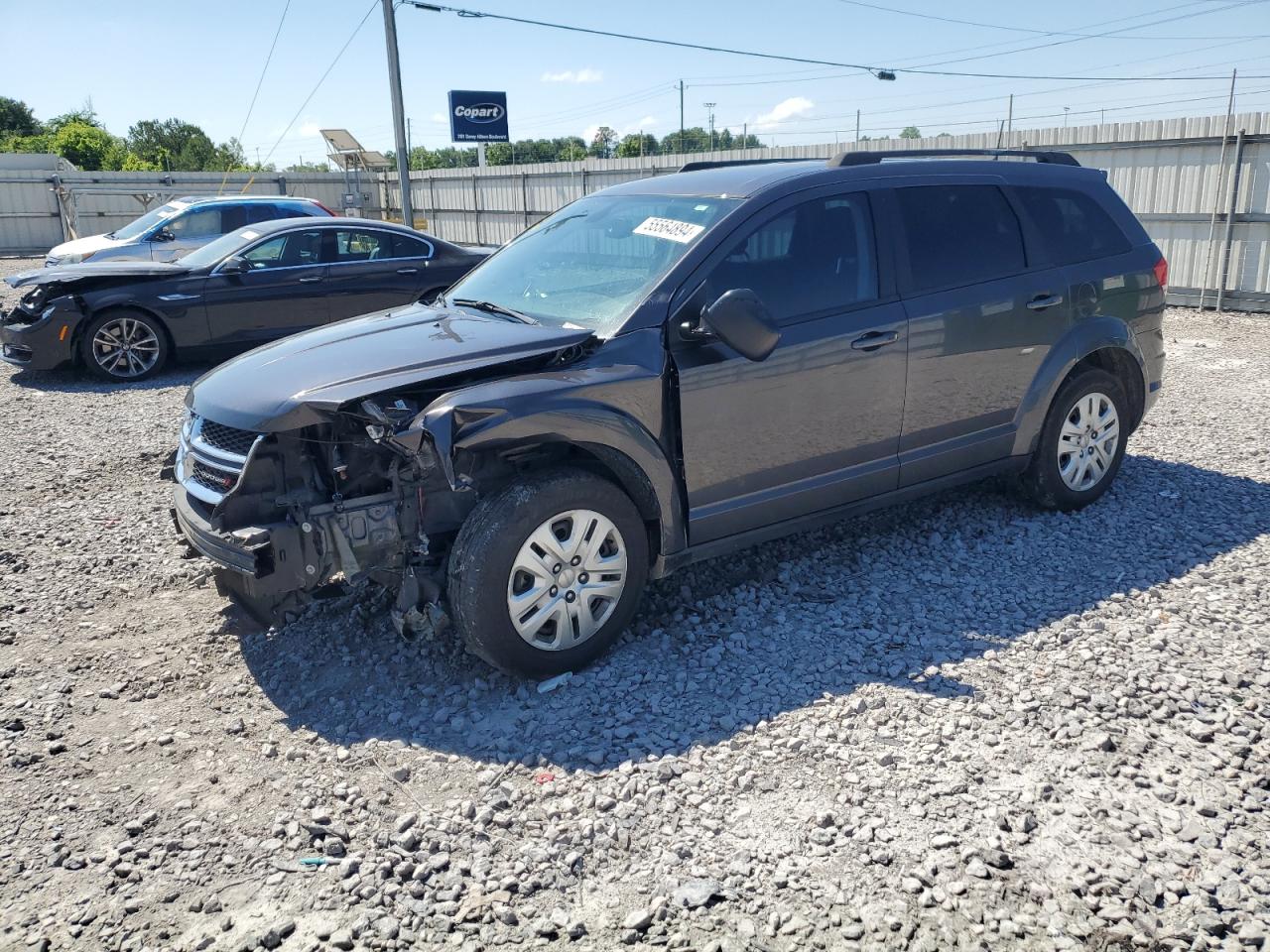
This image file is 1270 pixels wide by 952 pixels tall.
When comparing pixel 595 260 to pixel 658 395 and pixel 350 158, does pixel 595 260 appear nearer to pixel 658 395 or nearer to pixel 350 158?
pixel 658 395

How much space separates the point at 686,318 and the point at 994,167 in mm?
2362

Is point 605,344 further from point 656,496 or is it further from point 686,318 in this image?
point 656,496

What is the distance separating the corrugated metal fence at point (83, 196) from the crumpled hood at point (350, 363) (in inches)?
942

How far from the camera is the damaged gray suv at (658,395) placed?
3797 millimetres

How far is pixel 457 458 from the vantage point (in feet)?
12.6

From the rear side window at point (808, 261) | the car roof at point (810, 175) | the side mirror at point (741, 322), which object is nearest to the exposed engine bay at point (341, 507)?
the side mirror at point (741, 322)

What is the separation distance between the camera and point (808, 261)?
461cm

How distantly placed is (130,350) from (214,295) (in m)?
1.00

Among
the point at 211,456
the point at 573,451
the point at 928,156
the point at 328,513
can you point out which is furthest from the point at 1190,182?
the point at 211,456

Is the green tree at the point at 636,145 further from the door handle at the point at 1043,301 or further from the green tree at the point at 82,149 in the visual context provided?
the door handle at the point at 1043,301

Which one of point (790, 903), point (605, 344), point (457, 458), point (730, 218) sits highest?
point (730, 218)

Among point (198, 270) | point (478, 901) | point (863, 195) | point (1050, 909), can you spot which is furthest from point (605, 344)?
point (198, 270)

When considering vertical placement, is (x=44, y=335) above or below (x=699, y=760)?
above

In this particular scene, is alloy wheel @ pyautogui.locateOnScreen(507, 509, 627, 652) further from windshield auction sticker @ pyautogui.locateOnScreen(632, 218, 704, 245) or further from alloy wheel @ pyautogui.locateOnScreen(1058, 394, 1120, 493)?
alloy wheel @ pyautogui.locateOnScreen(1058, 394, 1120, 493)
